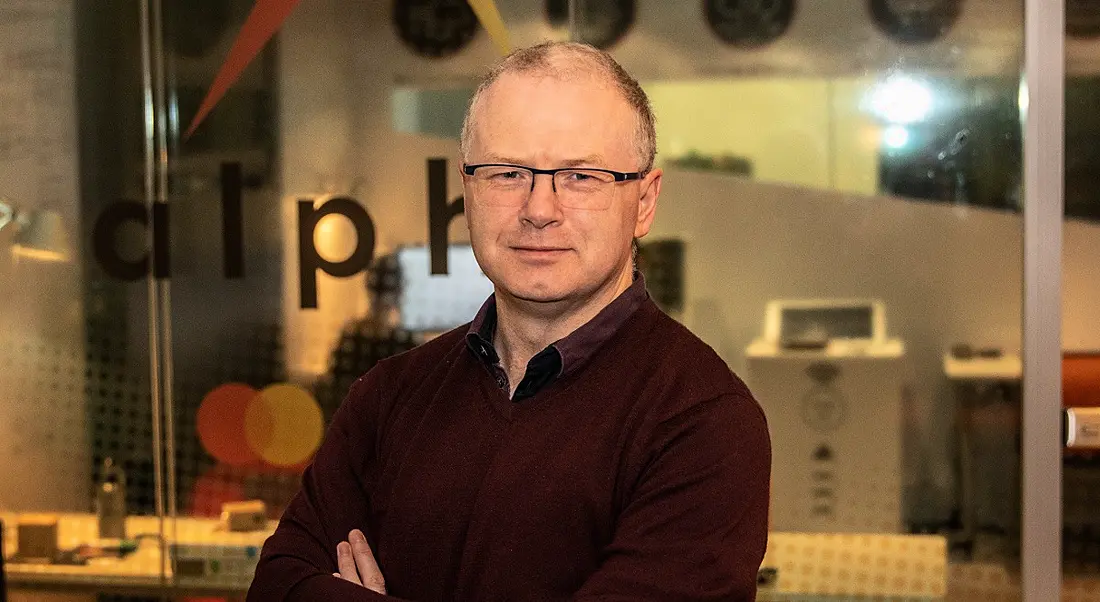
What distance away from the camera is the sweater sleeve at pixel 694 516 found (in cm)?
144

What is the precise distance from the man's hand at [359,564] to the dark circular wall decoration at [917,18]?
6.38 feet

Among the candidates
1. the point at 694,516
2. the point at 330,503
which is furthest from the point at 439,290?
the point at 694,516

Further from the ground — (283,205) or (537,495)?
(283,205)

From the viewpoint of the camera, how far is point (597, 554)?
1521mm

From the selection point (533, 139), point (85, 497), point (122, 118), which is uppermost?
point (122, 118)

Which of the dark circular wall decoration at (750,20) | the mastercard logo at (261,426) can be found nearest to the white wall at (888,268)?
the dark circular wall decoration at (750,20)

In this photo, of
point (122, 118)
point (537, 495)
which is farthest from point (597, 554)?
point (122, 118)

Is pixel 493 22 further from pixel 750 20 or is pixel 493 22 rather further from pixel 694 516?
pixel 694 516

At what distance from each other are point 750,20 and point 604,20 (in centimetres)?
36

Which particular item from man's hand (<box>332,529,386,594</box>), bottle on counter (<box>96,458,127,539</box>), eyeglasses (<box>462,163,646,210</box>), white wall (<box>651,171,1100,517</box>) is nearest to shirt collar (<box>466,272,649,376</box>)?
eyeglasses (<box>462,163,646,210</box>)

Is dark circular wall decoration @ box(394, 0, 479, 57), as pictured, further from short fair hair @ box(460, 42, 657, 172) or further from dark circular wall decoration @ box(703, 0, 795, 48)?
short fair hair @ box(460, 42, 657, 172)

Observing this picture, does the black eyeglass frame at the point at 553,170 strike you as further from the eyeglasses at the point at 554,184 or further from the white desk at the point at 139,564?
the white desk at the point at 139,564

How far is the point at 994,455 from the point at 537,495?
1889 mm

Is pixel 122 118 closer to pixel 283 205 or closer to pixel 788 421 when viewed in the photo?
pixel 283 205
